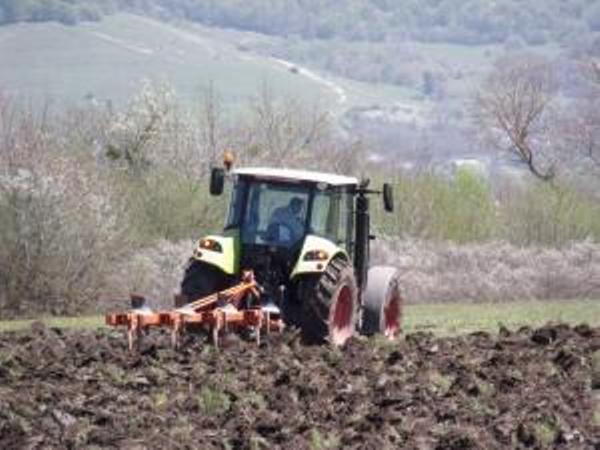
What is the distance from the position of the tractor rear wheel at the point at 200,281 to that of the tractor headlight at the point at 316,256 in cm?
94

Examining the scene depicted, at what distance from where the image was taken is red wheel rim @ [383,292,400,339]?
18.8 meters

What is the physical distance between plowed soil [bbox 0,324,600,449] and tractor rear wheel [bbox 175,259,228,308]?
1.69ft

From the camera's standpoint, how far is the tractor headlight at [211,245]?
16.6 m

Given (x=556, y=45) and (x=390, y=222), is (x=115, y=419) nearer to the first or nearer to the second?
(x=390, y=222)

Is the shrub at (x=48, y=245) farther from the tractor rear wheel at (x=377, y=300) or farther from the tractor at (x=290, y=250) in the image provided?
the tractor at (x=290, y=250)

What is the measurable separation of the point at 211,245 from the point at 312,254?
1007 mm

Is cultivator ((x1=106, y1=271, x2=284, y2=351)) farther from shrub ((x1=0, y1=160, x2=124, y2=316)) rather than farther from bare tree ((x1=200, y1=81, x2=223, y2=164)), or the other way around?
bare tree ((x1=200, y1=81, x2=223, y2=164))

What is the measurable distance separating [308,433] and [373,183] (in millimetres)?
28638

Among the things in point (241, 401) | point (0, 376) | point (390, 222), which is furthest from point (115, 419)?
point (390, 222)

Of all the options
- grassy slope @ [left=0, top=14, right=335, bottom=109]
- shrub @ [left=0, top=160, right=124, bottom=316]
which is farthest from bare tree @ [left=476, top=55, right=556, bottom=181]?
shrub @ [left=0, top=160, right=124, bottom=316]

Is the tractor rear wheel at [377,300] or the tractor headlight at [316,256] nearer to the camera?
the tractor headlight at [316,256]

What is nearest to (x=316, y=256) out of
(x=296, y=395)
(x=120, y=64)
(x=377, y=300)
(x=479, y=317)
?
(x=377, y=300)

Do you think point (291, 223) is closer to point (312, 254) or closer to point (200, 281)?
point (312, 254)

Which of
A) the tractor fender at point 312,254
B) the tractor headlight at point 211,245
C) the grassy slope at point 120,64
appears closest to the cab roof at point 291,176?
the tractor fender at point 312,254
